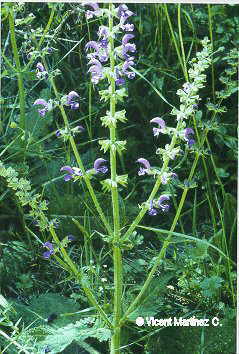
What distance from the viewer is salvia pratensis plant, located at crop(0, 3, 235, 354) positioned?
126 cm

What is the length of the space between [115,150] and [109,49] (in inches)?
7.3

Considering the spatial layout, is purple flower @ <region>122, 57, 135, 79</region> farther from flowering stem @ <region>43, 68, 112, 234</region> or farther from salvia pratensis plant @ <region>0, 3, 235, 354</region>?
flowering stem @ <region>43, 68, 112, 234</region>

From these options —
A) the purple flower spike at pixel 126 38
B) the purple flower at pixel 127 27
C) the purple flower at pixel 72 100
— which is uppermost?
the purple flower at pixel 127 27

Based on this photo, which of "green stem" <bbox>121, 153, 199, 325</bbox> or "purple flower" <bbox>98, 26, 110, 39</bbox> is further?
"green stem" <bbox>121, 153, 199, 325</bbox>

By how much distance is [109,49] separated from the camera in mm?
1238

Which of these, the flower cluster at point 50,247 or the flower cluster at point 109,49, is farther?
the flower cluster at point 50,247

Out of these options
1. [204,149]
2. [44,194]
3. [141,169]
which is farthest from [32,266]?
[204,149]

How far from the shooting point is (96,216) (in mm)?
1369

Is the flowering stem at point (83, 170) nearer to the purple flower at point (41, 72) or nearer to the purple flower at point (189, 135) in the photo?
the purple flower at point (41, 72)

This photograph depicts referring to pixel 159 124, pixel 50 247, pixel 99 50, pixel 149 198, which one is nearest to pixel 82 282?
pixel 50 247

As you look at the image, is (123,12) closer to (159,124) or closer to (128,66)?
(128,66)

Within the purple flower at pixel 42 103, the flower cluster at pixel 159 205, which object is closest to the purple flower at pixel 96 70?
the purple flower at pixel 42 103

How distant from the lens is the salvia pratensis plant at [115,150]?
4.13ft

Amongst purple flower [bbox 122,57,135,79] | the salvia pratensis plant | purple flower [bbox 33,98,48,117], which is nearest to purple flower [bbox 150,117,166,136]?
the salvia pratensis plant
